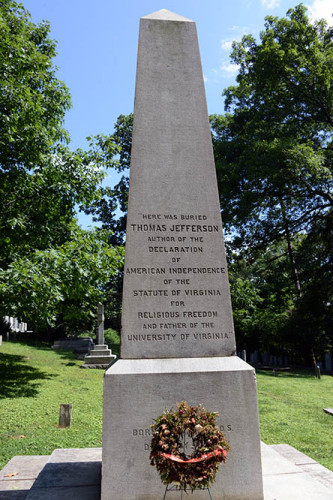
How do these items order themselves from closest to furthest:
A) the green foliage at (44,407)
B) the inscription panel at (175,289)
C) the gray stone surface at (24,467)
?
the inscription panel at (175,289), the gray stone surface at (24,467), the green foliage at (44,407)

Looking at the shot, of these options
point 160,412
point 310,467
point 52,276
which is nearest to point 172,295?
point 160,412

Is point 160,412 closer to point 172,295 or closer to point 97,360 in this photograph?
point 172,295

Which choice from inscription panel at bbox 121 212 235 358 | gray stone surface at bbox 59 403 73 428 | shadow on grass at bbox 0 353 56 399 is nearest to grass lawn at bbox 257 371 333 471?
inscription panel at bbox 121 212 235 358

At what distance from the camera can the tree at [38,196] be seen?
362 inches

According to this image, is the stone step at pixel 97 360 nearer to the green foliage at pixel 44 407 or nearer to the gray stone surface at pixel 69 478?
the green foliage at pixel 44 407

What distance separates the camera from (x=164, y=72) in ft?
15.3

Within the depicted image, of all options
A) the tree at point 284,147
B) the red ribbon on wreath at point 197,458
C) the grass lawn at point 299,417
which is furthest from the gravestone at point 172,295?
the tree at point 284,147

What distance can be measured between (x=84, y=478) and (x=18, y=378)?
31.3 ft

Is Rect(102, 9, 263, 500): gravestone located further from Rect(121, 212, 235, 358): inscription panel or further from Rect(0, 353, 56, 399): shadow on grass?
Rect(0, 353, 56, 399): shadow on grass

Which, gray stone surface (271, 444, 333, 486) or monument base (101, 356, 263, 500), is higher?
monument base (101, 356, 263, 500)

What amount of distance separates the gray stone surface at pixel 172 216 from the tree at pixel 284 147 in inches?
546

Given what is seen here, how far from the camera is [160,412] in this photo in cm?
348

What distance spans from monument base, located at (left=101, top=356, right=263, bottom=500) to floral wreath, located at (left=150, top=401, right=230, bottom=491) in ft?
2.59

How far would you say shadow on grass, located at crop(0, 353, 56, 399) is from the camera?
10399 mm
